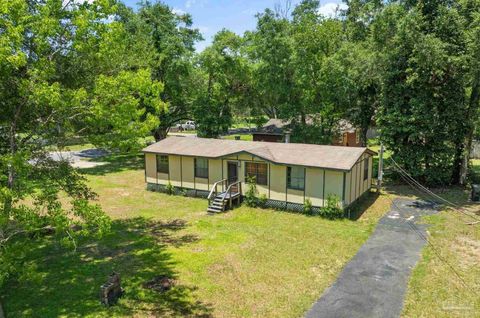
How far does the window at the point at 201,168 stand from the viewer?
23.6 metres

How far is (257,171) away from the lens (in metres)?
21.7

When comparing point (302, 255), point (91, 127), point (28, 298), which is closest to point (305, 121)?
point (302, 255)

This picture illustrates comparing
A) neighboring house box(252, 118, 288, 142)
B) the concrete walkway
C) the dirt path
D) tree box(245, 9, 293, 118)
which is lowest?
the concrete walkway

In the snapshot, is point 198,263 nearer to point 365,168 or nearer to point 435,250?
point 435,250

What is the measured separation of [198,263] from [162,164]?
40.0 feet

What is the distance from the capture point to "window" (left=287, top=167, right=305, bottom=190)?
66.8ft

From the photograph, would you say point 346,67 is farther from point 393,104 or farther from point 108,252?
point 108,252

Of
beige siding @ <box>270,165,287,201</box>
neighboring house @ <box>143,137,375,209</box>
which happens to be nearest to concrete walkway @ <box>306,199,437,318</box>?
neighboring house @ <box>143,137,375,209</box>

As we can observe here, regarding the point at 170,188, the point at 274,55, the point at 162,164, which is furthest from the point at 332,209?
the point at 274,55

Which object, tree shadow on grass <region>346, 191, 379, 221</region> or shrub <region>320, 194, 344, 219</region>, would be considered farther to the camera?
tree shadow on grass <region>346, 191, 379, 221</region>

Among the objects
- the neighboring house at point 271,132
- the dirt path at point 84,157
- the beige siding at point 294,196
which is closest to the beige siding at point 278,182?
the beige siding at point 294,196

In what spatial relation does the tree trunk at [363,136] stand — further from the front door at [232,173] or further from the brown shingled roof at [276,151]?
the front door at [232,173]

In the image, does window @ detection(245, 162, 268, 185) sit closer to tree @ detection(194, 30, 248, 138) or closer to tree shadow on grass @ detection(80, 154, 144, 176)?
tree @ detection(194, 30, 248, 138)

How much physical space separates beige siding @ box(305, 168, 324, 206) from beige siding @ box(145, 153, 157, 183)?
429 inches
